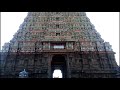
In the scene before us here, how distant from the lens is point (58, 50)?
2092 cm

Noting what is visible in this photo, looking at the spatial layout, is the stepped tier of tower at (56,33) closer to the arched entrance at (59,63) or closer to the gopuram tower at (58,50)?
the gopuram tower at (58,50)

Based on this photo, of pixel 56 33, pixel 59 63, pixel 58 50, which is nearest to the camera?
pixel 58 50

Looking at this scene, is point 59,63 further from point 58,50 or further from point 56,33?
point 56,33

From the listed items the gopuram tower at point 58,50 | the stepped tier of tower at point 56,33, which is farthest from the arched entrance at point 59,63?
the stepped tier of tower at point 56,33

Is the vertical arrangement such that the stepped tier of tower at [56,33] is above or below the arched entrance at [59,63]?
above

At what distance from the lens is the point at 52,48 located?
69.8 ft

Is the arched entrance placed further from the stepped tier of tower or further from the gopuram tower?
the stepped tier of tower

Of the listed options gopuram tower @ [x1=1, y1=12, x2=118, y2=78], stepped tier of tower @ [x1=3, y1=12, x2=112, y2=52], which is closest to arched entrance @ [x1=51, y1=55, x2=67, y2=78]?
gopuram tower @ [x1=1, y1=12, x2=118, y2=78]

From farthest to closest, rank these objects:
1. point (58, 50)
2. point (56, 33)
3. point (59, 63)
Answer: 1. point (56, 33)
2. point (59, 63)
3. point (58, 50)

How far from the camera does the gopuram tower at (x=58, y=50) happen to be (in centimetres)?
1952

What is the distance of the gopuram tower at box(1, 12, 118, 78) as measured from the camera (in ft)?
64.0

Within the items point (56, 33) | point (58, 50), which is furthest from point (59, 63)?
point (56, 33)
